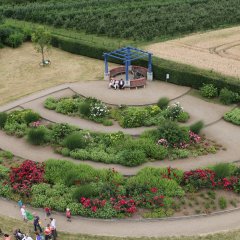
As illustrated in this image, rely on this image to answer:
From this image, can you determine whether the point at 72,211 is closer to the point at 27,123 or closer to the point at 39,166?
the point at 39,166

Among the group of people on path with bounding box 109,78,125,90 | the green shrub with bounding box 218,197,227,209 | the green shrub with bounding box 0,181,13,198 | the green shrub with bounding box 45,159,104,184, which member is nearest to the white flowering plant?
the group of people on path with bounding box 109,78,125,90

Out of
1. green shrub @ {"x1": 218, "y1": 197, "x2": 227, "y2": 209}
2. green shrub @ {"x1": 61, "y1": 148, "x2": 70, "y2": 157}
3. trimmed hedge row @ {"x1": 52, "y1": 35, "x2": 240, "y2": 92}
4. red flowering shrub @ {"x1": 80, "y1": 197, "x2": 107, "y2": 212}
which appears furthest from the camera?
trimmed hedge row @ {"x1": 52, "y1": 35, "x2": 240, "y2": 92}

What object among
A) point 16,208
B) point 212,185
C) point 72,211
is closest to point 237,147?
point 212,185

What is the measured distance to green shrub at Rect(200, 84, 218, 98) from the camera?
31.8 metres

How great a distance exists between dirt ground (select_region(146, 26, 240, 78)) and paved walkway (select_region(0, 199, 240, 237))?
1682cm

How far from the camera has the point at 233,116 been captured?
28.4 m

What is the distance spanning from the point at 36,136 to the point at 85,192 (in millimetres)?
6542

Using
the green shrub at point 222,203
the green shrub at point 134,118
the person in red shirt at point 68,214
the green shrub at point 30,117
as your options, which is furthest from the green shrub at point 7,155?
the green shrub at point 222,203

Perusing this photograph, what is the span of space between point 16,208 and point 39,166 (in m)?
3.01

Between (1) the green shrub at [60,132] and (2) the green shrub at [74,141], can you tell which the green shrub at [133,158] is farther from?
(1) the green shrub at [60,132]

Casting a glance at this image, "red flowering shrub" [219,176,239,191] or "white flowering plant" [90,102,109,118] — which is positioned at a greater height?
"white flowering plant" [90,102,109,118]

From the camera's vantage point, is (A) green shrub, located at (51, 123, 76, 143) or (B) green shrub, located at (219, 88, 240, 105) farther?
(B) green shrub, located at (219, 88, 240, 105)

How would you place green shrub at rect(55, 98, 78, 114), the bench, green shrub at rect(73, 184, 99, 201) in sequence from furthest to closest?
1. the bench
2. green shrub at rect(55, 98, 78, 114)
3. green shrub at rect(73, 184, 99, 201)

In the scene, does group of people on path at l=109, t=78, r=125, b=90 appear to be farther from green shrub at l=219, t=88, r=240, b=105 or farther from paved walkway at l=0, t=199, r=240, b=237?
paved walkway at l=0, t=199, r=240, b=237
